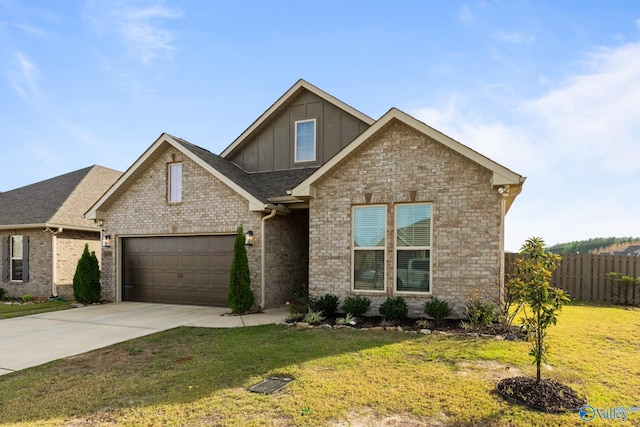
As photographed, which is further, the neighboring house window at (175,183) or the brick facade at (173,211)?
the neighboring house window at (175,183)

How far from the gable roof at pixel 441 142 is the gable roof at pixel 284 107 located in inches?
132

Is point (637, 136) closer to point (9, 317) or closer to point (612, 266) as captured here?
point (612, 266)

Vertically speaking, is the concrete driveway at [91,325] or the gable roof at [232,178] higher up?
the gable roof at [232,178]

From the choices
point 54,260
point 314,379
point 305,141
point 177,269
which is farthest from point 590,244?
point 54,260

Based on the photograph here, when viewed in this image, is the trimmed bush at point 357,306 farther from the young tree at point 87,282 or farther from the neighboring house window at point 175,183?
the young tree at point 87,282

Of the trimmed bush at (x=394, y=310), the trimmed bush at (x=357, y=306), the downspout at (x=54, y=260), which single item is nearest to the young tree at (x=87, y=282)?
the downspout at (x=54, y=260)

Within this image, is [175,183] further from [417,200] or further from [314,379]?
[314,379]

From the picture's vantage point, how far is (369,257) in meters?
9.70

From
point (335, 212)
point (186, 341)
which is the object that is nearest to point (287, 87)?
point (335, 212)

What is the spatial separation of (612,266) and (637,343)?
25.6 ft

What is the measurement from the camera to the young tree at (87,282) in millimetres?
12797

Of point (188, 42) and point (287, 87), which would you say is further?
point (287, 87)

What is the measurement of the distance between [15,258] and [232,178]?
432 inches

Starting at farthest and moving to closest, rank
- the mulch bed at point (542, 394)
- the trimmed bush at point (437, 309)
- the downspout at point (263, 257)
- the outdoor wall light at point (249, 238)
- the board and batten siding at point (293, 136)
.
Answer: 1. the board and batten siding at point (293, 136)
2. the outdoor wall light at point (249, 238)
3. the downspout at point (263, 257)
4. the trimmed bush at point (437, 309)
5. the mulch bed at point (542, 394)
